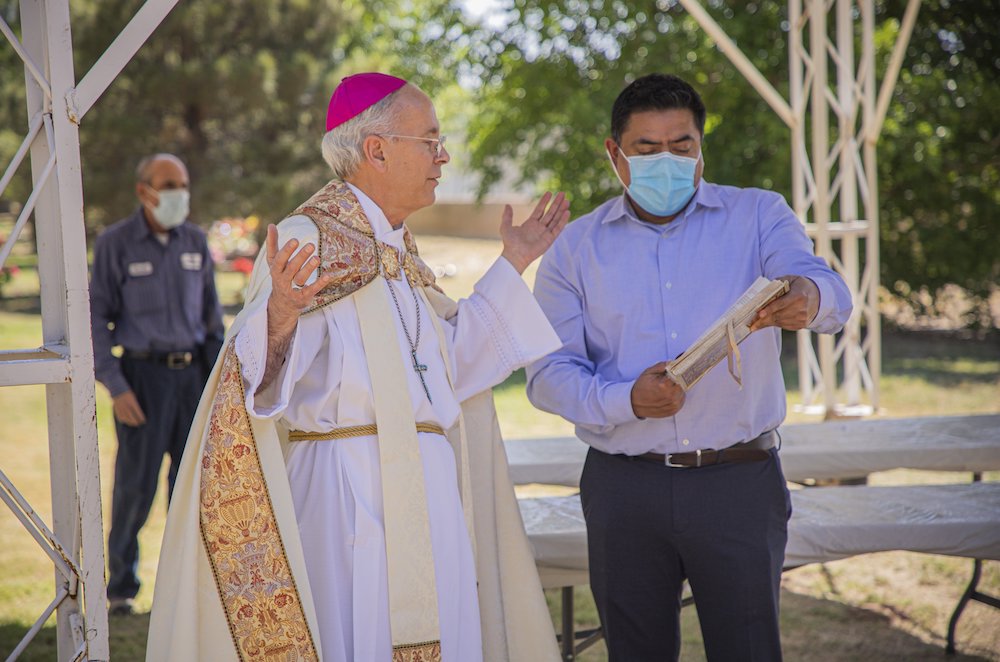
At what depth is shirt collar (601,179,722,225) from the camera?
3098mm

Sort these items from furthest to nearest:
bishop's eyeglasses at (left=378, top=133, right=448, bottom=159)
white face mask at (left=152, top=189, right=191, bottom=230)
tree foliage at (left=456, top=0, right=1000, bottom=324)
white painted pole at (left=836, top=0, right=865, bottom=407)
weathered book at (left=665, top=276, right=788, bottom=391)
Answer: tree foliage at (left=456, top=0, right=1000, bottom=324)
white painted pole at (left=836, top=0, right=865, bottom=407)
white face mask at (left=152, top=189, right=191, bottom=230)
bishop's eyeglasses at (left=378, top=133, right=448, bottom=159)
weathered book at (left=665, top=276, right=788, bottom=391)

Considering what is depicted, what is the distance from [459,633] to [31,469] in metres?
7.30

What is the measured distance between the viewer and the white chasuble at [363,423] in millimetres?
2785

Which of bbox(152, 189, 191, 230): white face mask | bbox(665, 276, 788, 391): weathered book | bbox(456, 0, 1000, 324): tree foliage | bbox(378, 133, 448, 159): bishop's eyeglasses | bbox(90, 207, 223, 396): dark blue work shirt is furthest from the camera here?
bbox(456, 0, 1000, 324): tree foliage

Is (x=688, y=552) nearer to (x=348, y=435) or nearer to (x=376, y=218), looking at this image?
(x=348, y=435)

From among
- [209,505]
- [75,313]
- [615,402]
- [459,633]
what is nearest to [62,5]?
[75,313]

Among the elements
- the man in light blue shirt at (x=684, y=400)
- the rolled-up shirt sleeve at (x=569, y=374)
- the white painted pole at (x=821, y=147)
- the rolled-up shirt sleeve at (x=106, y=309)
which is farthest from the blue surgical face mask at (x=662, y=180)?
the white painted pole at (x=821, y=147)

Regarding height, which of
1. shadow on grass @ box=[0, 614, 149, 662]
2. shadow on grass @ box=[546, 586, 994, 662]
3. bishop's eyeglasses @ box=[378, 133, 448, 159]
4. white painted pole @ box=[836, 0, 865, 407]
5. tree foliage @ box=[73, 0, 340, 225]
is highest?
tree foliage @ box=[73, 0, 340, 225]

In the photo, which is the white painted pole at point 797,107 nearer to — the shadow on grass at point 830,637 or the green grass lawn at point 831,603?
the green grass lawn at point 831,603

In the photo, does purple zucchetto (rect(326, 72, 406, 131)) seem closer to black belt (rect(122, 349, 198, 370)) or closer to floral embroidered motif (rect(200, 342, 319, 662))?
floral embroidered motif (rect(200, 342, 319, 662))

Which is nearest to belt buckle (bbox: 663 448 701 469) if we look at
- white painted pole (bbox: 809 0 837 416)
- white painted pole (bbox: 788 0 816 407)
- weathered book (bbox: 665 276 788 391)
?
weathered book (bbox: 665 276 788 391)

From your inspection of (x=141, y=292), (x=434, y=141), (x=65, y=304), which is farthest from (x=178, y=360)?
(x=434, y=141)

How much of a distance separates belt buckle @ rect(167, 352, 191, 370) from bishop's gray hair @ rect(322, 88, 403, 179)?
3.14 meters

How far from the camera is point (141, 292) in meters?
5.75
